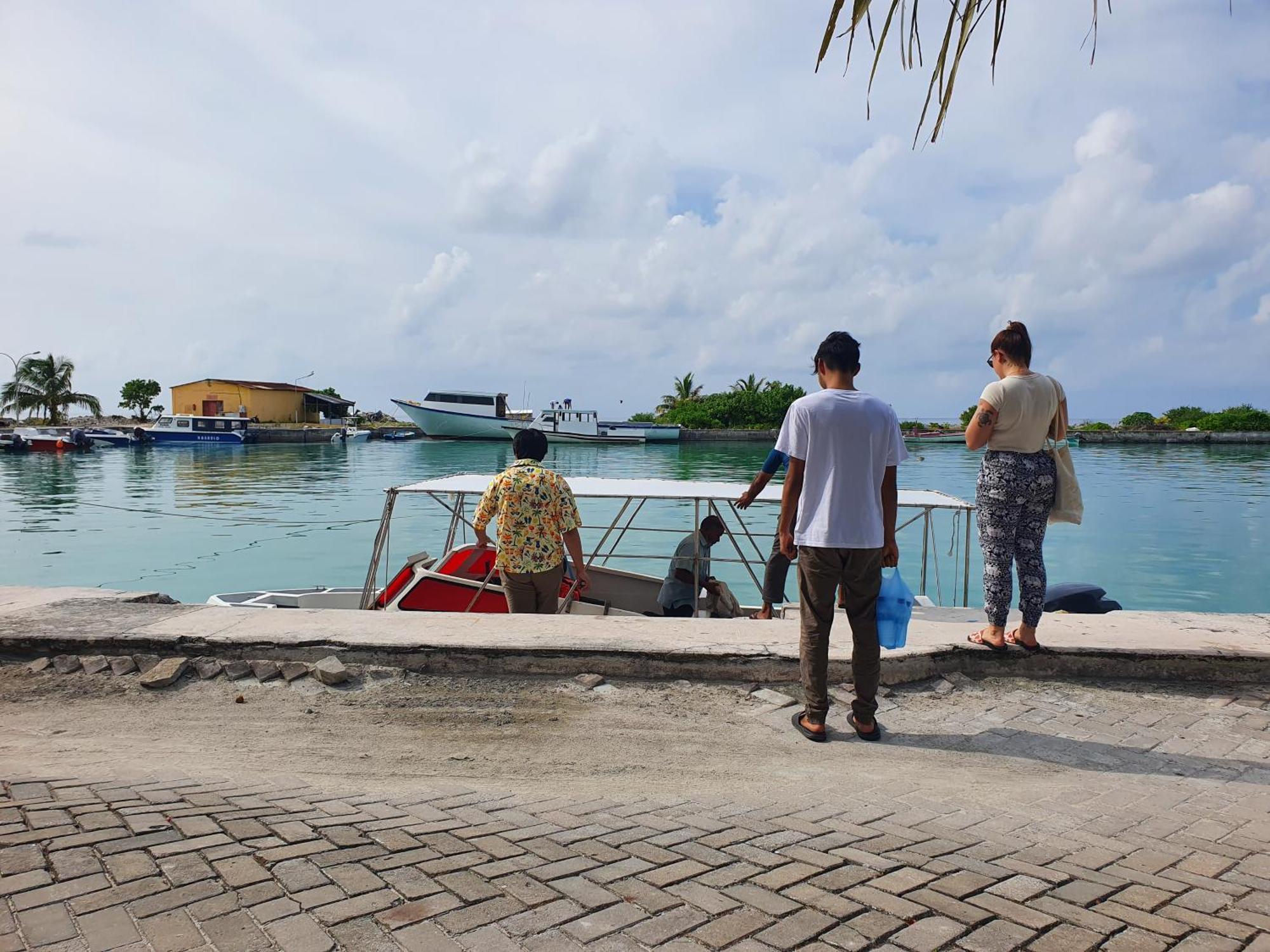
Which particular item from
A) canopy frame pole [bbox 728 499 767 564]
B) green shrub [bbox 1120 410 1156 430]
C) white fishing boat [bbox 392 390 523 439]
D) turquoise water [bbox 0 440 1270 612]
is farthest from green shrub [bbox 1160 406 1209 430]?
canopy frame pole [bbox 728 499 767 564]

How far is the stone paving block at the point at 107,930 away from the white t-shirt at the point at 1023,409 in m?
4.48

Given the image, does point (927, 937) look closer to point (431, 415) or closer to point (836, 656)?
point (836, 656)

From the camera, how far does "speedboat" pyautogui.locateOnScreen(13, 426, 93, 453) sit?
68000 mm

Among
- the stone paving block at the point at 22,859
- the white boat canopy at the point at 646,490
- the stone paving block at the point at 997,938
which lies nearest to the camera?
the stone paving block at the point at 997,938

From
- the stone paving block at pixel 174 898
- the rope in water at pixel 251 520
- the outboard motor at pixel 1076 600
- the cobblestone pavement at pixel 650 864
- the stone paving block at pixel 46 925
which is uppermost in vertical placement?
the stone paving block at pixel 46 925

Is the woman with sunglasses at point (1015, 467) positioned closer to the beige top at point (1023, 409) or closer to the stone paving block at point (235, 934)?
the beige top at point (1023, 409)

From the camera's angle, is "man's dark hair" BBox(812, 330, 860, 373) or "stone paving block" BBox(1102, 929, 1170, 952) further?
"man's dark hair" BBox(812, 330, 860, 373)

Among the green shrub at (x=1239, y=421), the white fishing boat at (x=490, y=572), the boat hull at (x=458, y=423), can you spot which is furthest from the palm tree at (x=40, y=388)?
the green shrub at (x=1239, y=421)

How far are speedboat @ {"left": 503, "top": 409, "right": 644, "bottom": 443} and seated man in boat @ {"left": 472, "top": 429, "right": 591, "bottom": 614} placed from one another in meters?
76.3

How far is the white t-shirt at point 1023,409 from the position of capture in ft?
15.6

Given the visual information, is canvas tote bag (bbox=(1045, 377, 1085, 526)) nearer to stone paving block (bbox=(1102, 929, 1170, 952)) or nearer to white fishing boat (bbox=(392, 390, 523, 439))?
stone paving block (bbox=(1102, 929, 1170, 952))

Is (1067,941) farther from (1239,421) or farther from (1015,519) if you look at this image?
(1239,421)

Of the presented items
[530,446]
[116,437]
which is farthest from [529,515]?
[116,437]

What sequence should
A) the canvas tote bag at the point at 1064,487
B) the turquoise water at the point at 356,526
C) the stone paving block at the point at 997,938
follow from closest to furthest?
the stone paving block at the point at 997,938
the canvas tote bag at the point at 1064,487
the turquoise water at the point at 356,526
